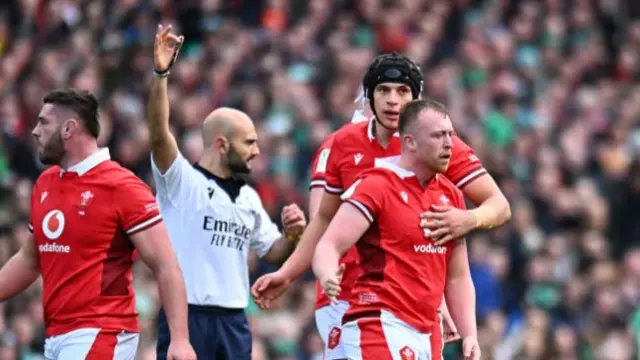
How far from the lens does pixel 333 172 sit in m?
11.3

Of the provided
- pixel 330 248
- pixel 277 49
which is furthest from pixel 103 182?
pixel 277 49

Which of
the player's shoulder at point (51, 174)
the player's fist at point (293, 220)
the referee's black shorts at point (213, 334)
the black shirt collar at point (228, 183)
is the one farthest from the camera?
the black shirt collar at point (228, 183)

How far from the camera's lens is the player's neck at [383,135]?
11188 millimetres

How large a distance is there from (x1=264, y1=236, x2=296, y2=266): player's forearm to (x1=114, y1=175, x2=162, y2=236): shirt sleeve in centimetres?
196

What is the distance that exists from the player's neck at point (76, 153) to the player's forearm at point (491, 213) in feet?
7.30

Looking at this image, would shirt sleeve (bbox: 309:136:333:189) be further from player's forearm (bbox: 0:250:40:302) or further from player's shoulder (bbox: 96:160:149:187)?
player's forearm (bbox: 0:250:40:302)

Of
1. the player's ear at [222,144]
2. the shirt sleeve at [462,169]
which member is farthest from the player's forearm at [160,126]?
the shirt sleeve at [462,169]

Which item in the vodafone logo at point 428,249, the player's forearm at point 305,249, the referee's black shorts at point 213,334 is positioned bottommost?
the referee's black shorts at point 213,334

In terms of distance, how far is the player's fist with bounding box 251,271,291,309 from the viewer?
11.3 metres

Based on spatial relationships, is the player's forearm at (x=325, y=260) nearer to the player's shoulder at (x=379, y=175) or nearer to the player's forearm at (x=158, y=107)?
the player's shoulder at (x=379, y=175)

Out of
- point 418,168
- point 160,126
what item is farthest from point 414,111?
point 160,126

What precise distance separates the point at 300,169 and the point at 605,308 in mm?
3684

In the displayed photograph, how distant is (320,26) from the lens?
77.6 feet

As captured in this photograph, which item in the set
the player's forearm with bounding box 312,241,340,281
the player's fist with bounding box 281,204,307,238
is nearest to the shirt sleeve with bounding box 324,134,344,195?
the player's fist with bounding box 281,204,307,238
